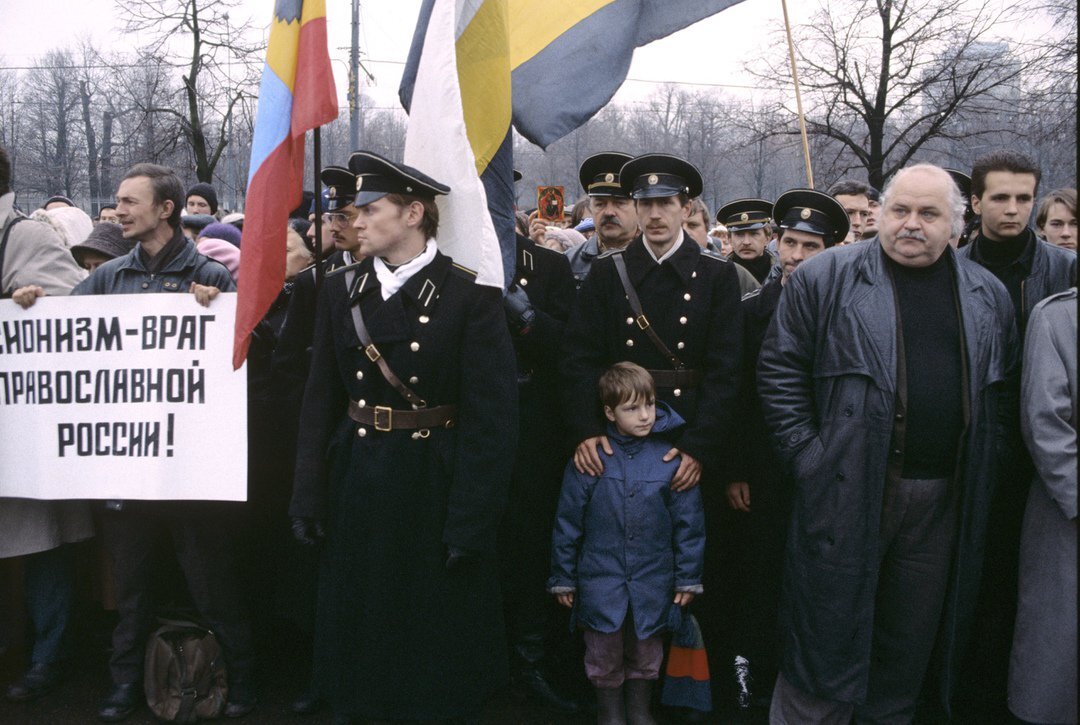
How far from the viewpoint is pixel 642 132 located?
50469mm

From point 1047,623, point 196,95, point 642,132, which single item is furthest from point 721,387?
point 642,132

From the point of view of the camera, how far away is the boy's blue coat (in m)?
3.84

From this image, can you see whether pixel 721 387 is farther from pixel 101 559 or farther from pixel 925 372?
pixel 101 559

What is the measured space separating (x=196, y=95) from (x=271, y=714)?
19.6 m

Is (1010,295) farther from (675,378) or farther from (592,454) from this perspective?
(592,454)

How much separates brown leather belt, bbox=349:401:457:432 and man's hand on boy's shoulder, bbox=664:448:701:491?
991 mm

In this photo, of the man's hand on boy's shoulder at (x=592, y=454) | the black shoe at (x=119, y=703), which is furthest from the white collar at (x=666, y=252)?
the black shoe at (x=119, y=703)

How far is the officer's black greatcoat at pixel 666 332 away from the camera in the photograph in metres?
4.07

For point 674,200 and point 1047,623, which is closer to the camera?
point 1047,623

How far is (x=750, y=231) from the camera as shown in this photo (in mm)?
6312

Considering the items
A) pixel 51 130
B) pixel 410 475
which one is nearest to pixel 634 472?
pixel 410 475

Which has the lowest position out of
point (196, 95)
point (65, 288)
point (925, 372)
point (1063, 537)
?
point (1063, 537)

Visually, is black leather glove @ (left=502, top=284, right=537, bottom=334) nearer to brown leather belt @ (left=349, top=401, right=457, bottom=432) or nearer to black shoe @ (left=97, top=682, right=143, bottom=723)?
brown leather belt @ (left=349, top=401, right=457, bottom=432)

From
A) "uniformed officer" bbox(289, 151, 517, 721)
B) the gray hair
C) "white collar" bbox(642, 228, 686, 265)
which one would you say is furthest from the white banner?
the gray hair
